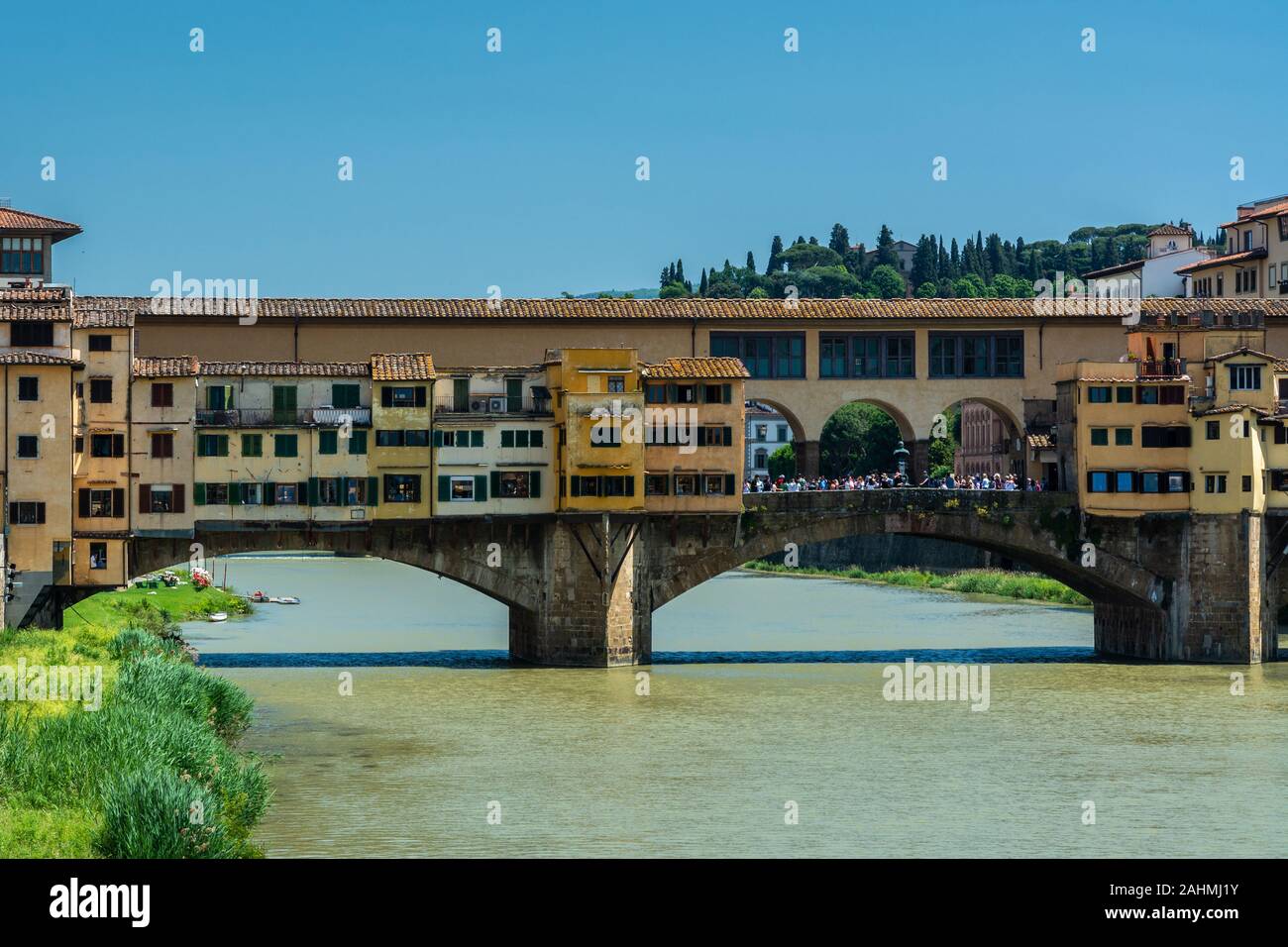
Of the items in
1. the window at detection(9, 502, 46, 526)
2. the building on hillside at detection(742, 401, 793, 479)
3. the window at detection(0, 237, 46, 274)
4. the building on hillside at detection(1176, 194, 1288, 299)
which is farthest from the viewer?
the building on hillside at detection(742, 401, 793, 479)

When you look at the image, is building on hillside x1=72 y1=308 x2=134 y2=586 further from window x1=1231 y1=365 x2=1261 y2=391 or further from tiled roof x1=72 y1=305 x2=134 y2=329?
window x1=1231 y1=365 x2=1261 y2=391

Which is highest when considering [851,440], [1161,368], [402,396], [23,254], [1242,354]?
[23,254]

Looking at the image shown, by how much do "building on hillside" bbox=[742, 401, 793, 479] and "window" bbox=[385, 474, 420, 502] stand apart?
10538 cm

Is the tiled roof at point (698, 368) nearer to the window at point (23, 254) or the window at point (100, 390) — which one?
the window at point (100, 390)

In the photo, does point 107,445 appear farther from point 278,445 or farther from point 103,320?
point 278,445

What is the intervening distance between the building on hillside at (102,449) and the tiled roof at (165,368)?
1.26 feet

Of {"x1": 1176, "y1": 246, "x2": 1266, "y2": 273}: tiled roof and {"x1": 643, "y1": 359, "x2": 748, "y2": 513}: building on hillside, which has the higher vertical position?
{"x1": 1176, "y1": 246, "x2": 1266, "y2": 273}: tiled roof

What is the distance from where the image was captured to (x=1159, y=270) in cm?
8519

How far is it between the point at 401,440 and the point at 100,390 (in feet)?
25.4

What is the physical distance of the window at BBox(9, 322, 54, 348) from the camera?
4756 cm

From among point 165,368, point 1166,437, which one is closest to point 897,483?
point 1166,437

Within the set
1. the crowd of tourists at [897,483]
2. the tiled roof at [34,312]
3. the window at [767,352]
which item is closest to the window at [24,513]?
the tiled roof at [34,312]

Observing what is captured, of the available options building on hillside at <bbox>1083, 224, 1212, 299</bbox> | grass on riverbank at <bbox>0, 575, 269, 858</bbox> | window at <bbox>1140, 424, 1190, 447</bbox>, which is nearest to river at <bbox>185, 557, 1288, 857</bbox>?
grass on riverbank at <bbox>0, 575, 269, 858</bbox>
